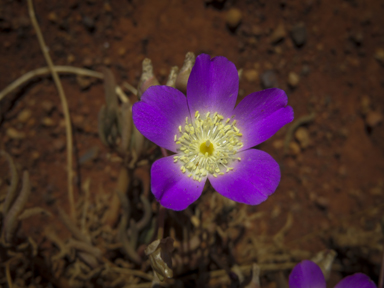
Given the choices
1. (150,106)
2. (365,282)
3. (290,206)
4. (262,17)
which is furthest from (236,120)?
(262,17)

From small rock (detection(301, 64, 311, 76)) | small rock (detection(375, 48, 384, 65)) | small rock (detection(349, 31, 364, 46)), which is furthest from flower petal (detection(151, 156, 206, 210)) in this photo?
small rock (detection(375, 48, 384, 65))

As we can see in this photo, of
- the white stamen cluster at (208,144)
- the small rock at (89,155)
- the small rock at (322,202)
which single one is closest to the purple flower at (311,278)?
the white stamen cluster at (208,144)

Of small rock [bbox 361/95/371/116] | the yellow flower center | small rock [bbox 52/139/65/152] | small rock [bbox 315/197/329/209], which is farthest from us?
small rock [bbox 361/95/371/116]

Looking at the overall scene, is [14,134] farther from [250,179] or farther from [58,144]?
[250,179]

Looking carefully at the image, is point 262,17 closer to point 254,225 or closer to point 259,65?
point 259,65

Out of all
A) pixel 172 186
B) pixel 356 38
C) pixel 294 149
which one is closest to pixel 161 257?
pixel 172 186

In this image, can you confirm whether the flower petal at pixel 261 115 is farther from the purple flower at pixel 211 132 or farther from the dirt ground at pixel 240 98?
the dirt ground at pixel 240 98

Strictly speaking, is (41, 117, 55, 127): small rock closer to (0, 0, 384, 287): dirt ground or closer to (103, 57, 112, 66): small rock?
(0, 0, 384, 287): dirt ground
